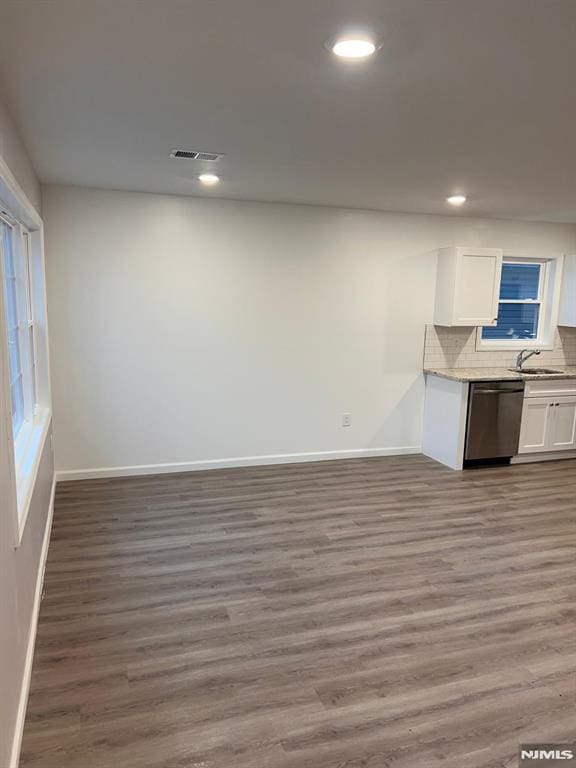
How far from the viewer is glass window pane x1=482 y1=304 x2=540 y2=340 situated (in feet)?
19.4

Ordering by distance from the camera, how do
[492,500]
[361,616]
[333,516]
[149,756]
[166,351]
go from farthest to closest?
[166,351] → [492,500] → [333,516] → [361,616] → [149,756]

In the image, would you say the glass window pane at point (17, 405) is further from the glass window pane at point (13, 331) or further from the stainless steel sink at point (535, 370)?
the stainless steel sink at point (535, 370)

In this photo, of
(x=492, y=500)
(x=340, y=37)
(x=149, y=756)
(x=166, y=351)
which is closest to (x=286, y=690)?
(x=149, y=756)

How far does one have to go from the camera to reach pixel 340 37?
1.69 meters

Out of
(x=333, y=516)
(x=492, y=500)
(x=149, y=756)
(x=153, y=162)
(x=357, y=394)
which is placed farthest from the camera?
(x=357, y=394)

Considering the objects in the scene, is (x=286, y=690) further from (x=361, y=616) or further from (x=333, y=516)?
(x=333, y=516)

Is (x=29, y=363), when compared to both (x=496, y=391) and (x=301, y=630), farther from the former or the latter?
(x=496, y=391)

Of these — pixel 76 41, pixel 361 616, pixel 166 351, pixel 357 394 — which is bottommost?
pixel 361 616

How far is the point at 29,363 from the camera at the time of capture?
376 cm

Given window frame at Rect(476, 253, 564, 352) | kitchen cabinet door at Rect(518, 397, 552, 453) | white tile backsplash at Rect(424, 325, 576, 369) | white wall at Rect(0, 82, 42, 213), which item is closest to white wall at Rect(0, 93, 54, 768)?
white wall at Rect(0, 82, 42, 213)

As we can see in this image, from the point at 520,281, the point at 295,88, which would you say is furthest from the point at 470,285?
the point at 295,88

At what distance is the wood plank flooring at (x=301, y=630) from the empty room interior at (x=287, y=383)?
0.02m

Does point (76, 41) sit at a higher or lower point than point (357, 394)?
higher

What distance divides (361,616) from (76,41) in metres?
2.77
